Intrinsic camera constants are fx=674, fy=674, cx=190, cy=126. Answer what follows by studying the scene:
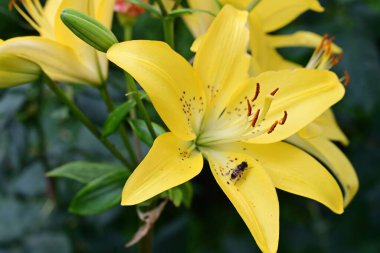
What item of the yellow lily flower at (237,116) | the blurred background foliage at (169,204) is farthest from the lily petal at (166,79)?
the blurred background foliage at (169,204)

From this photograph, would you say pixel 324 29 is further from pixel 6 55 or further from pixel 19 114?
pixel 6 55

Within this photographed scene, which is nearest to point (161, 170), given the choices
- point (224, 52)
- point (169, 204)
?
point (224, 52)

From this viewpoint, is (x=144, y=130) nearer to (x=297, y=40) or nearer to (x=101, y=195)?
(x=101, y=195)

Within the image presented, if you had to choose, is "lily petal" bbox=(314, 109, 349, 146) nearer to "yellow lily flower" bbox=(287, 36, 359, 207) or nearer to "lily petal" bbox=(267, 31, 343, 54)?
"yellow lily flower" bbox=(287, 36, 359, 207)

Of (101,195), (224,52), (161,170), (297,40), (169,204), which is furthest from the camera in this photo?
(169,204)

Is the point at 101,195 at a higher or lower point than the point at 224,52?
lower

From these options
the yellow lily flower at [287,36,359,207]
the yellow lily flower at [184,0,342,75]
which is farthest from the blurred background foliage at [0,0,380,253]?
the yellow lily flower at [287,36,359,207]
